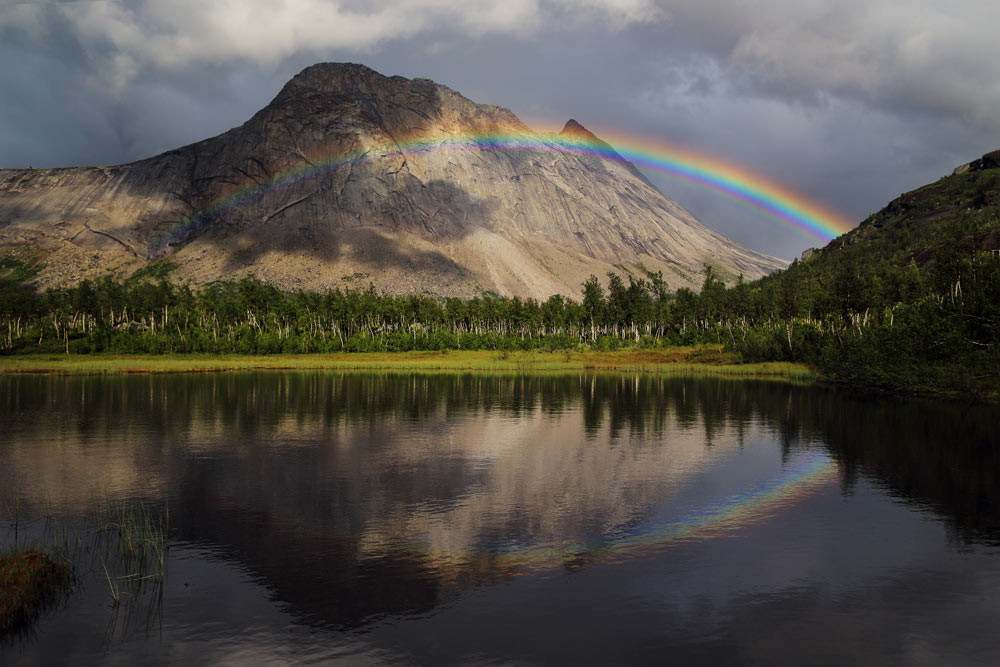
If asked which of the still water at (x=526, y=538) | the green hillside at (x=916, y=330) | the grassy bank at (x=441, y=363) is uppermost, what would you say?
the green hillside at (x=916, y=330)

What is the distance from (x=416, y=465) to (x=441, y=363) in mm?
110127

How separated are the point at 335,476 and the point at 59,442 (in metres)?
24.2

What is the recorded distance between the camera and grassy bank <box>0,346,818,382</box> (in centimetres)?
12669

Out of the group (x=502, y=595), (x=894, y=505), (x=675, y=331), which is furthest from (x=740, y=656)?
(x=675, y=331)

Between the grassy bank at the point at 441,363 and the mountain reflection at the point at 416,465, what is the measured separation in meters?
43.2

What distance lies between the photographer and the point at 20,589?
822 inches

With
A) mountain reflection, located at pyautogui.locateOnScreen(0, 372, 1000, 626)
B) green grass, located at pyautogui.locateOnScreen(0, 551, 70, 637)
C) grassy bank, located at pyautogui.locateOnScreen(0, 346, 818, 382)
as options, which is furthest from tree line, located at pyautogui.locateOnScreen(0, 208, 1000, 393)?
green grass, located at pyautogui.locateOnScreen(0, 551, 70, 637)

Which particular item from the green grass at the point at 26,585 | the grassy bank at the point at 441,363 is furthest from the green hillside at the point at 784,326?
the green grass at the point at 26,585

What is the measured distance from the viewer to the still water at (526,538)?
19.3 m

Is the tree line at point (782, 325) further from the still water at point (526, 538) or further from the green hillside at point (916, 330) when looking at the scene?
the still water at point (526, 538)

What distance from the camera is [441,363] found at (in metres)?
153

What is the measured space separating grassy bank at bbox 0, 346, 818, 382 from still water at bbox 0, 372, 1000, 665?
68.5 m

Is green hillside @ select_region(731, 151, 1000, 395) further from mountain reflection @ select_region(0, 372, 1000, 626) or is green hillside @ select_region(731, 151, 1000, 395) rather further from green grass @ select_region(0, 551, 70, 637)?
green grass @ select_region(0, 551, 70, 637)

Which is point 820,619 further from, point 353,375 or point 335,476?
point 353,375
